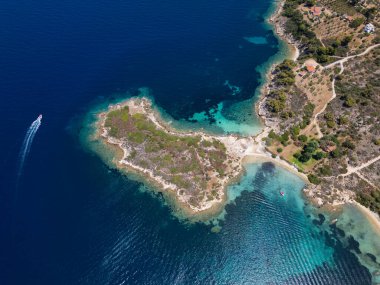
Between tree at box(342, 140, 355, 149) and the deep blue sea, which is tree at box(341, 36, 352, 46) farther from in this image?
tree at box(342, 140, 355, 149)

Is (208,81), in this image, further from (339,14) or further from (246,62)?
(339,14)

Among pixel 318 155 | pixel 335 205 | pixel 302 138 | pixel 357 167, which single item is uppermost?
pixel 357 167

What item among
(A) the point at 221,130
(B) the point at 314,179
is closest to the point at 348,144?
(B) the point at 314,179

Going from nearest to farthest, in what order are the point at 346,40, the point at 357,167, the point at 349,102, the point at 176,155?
the point at 357,167
the point at 176,155
the point at 349,102
the point at 346,40

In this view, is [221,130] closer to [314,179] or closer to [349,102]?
[314,179]

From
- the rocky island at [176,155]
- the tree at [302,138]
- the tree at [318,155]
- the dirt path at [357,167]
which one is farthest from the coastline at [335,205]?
the rocky island at [176,155]

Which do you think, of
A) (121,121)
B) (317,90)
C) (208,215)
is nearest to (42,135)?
(121,121)
